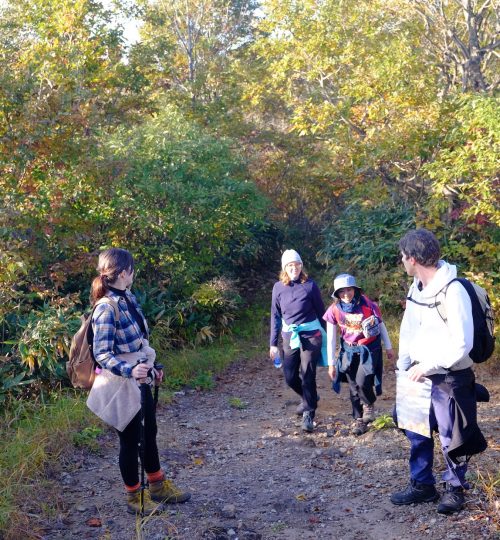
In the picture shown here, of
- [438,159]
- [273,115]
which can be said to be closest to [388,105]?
[438,159]

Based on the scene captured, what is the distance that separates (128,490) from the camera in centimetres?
451

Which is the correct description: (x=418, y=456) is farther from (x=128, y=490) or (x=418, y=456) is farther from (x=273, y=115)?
(x=273, y=115)

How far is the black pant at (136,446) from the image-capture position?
4.30 meters

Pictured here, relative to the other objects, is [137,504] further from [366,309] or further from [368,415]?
[366,309]

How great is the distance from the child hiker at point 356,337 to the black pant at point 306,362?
8.0 inches

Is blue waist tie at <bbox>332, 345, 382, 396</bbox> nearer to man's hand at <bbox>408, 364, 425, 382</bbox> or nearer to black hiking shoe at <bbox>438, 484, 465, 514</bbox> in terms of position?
black hiking shoe at <bbox>438, 484, 465, 514</bbox>

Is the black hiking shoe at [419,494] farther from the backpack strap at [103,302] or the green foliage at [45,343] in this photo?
the green foliage at [45,343]

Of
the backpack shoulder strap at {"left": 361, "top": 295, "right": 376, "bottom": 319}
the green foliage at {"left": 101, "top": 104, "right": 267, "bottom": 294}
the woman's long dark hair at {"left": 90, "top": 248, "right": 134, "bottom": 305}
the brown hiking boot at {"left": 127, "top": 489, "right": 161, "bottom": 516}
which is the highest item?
the green foliage at {"left": 101, "top": 104, "right": 267, "bottom": 294}

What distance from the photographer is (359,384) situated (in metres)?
6.09

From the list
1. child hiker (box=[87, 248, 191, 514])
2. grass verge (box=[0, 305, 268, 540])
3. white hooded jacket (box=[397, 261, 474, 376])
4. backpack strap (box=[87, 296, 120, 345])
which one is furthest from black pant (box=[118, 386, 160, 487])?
white hooded jacket (box=[397, 261, 474, 376])

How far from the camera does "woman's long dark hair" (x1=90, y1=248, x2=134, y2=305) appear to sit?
418 centimetres

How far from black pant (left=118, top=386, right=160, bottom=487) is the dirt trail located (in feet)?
0.99

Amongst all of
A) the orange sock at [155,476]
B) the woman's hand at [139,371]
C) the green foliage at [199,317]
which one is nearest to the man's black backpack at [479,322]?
the woman's hand at [139,371]

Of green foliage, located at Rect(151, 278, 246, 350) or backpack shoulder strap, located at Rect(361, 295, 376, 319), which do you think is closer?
backpack shoulder strap, located at Rect(361, 295, 376, 319)
